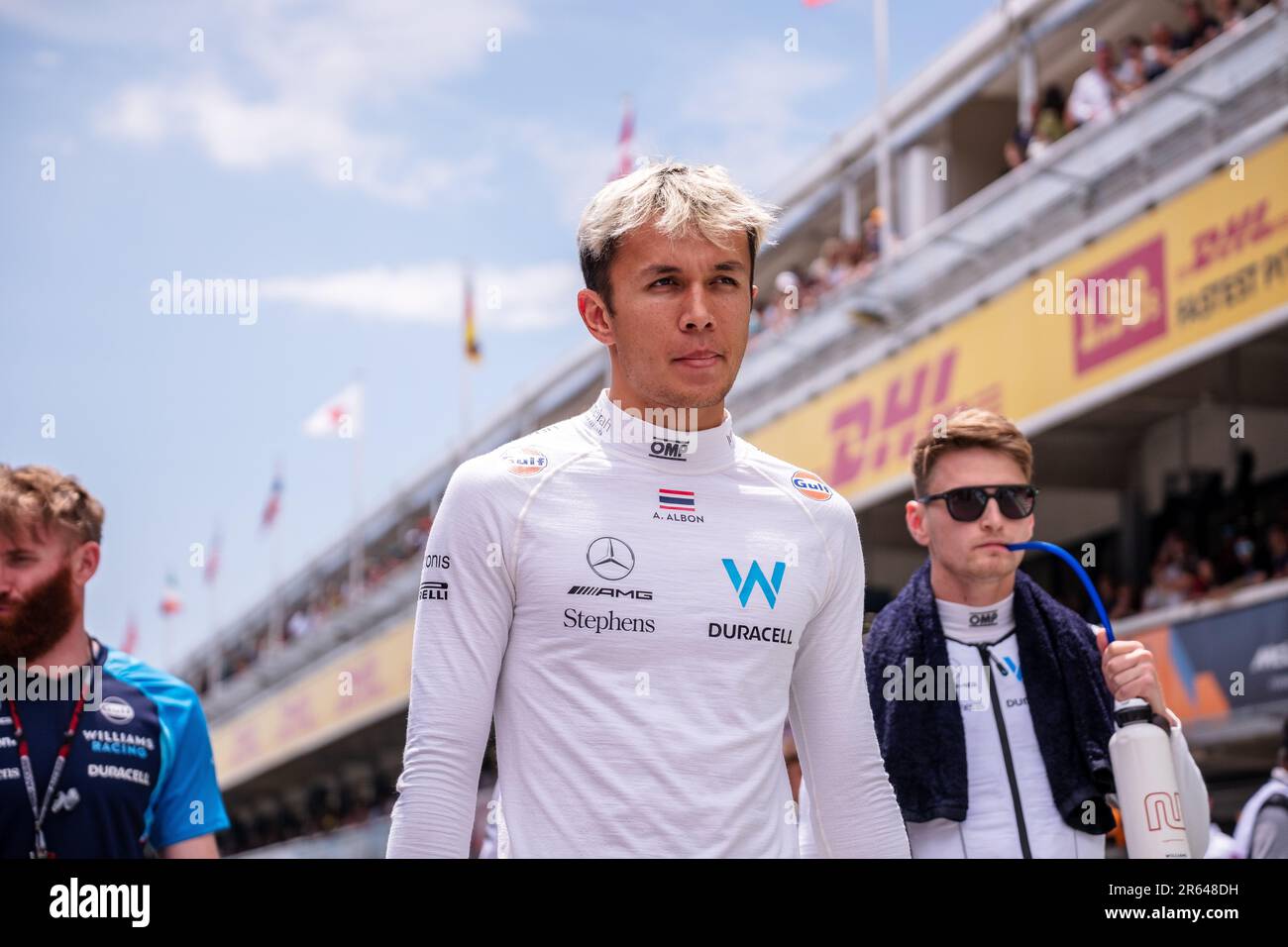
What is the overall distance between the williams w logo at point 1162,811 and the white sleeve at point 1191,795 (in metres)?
0.23

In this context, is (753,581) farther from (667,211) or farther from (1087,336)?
(1087,336)

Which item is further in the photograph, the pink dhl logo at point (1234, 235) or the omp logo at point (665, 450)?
the pink dhl logo at point (1234, 235)

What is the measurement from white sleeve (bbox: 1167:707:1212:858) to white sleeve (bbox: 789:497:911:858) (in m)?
0.68

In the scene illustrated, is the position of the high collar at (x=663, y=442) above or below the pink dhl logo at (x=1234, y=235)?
below

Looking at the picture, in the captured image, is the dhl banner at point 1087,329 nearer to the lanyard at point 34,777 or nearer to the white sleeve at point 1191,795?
the white sleeve at point 1191,795

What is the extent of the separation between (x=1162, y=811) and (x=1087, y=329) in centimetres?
1130

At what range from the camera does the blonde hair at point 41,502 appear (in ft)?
13.0

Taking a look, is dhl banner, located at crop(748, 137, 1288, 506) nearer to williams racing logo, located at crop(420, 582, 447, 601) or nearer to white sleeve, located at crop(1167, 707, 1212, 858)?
white sleeve, located at crop(1167, 707, 1212, 858)

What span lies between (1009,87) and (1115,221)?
28.6ft

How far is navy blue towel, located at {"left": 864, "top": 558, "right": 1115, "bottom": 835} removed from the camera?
357 cm

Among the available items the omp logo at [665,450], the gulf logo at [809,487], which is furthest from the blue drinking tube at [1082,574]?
the omp logo at [665,450]

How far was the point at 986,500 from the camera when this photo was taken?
3.70m
